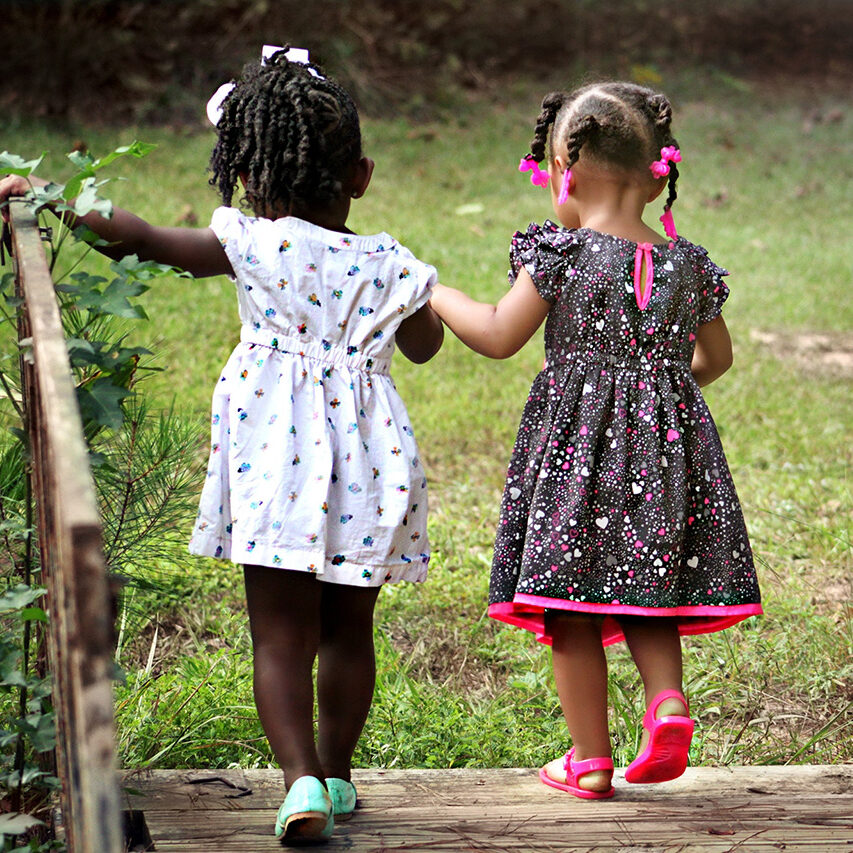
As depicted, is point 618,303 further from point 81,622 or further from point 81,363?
point 81,622

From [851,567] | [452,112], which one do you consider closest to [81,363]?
[851,567]

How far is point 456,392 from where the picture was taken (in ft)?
17.8

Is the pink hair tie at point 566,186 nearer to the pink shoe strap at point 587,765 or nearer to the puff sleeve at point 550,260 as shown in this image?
the puff sleeve at point 550,260

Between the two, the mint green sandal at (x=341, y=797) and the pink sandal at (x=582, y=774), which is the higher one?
the mint green sandal at (x=341, y=797)

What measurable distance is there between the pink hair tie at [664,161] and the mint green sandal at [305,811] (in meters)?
1.28

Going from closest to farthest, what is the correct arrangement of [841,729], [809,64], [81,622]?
[81,622] < [841,729] < [809,64]

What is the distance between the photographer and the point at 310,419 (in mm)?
2066

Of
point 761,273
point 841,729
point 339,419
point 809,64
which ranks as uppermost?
point 809,64

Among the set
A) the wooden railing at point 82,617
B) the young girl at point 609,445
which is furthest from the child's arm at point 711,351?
the wooden railing at point 82,617

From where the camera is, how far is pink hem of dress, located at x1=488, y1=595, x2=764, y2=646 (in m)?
2.23

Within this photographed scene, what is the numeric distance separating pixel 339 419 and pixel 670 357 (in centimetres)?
68

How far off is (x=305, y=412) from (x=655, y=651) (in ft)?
2.61

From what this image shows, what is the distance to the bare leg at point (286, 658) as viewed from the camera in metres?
1.97

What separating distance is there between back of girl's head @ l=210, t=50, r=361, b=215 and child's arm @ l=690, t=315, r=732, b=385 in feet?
2.63
